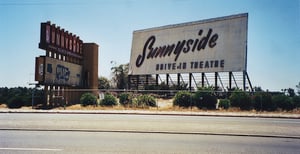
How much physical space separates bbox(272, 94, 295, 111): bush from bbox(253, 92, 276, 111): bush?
293mm

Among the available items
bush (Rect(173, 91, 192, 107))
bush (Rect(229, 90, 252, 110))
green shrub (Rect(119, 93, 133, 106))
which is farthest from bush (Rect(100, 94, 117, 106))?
bush (Rect(229, 90, 252, 110))

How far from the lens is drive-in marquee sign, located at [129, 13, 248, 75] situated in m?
33.7

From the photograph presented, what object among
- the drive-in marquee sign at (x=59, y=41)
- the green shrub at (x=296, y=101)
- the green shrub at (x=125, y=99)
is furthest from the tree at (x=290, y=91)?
the drive-in marquee sign at (x=59, y=41)

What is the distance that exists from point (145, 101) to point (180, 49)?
556 inches

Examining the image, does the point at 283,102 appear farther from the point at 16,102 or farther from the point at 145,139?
the point at 16,102

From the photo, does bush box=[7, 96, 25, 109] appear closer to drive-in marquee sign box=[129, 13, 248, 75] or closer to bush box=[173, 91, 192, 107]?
bush box=[173, 91, 192, 107]

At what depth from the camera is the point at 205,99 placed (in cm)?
2464

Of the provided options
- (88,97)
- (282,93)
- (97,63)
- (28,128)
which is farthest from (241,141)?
(97,63)

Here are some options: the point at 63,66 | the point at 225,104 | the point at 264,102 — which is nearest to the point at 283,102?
the point at 264,102

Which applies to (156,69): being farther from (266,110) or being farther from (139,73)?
(266,110)

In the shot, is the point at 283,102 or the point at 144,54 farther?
the point at 144,54

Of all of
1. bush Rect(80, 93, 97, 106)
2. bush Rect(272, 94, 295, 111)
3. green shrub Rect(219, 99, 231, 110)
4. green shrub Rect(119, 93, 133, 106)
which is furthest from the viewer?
bush Rect(80, 93, 97, 106)

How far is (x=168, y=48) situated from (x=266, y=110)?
17944mm

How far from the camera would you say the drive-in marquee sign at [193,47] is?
3366 cm
